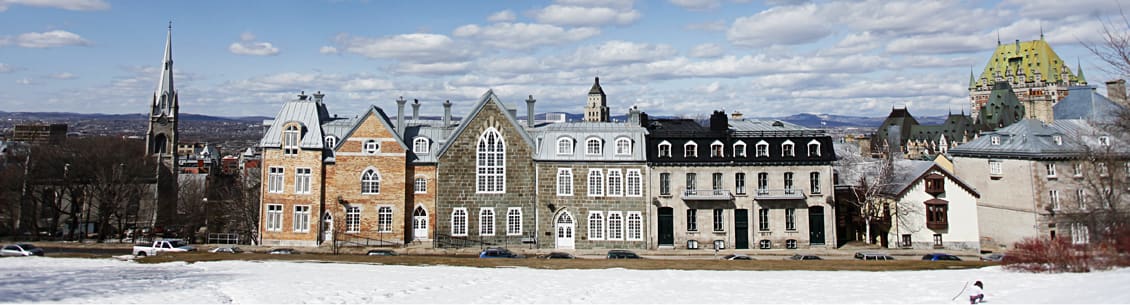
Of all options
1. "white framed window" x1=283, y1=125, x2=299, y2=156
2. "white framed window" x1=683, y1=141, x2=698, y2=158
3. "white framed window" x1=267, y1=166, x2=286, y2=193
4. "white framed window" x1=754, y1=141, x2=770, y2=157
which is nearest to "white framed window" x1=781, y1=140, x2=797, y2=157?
"white framed window" x1=754, y1=141, x2=770, y2=157

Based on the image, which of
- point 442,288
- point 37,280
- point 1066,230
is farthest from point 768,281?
point 1066,230

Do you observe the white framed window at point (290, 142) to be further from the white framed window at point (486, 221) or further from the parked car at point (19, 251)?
the parked car at point (19, 251)

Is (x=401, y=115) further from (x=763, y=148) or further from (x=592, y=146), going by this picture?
(x=763, y=148)

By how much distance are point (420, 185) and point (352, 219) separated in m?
4.78

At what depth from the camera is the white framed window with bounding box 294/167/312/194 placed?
4203 cm

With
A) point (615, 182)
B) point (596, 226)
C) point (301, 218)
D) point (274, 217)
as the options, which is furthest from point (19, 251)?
point (615, 182)

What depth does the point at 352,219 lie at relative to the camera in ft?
139

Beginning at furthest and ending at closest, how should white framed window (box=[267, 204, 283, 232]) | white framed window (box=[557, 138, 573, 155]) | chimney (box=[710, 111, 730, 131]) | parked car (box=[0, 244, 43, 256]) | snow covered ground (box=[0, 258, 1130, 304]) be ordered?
chimney (box=[710, 111, 730, 131]) → white framed window (box=[557, 138, 573, 155]) → white framed window (box=[267, 204, 283, 232]) → parked car (box=[0, 244, 43, 256]) → snow covered ground (box=[0, 258, 1130, 304])

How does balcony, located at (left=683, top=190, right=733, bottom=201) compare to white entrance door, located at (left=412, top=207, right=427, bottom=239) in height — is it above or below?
above

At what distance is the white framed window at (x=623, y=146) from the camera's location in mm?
42625

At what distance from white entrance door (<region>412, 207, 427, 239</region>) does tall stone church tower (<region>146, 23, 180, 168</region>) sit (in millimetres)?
64941

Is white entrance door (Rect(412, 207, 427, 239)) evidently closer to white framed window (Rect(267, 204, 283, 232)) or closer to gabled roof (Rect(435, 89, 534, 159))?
gabled roof (Rect(435, 89, 534, 159))

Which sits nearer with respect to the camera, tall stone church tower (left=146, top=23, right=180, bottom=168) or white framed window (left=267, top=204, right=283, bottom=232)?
white framed window (left=267, top=204, right=283, bottom=232)

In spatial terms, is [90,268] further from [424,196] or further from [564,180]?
[564,180]
